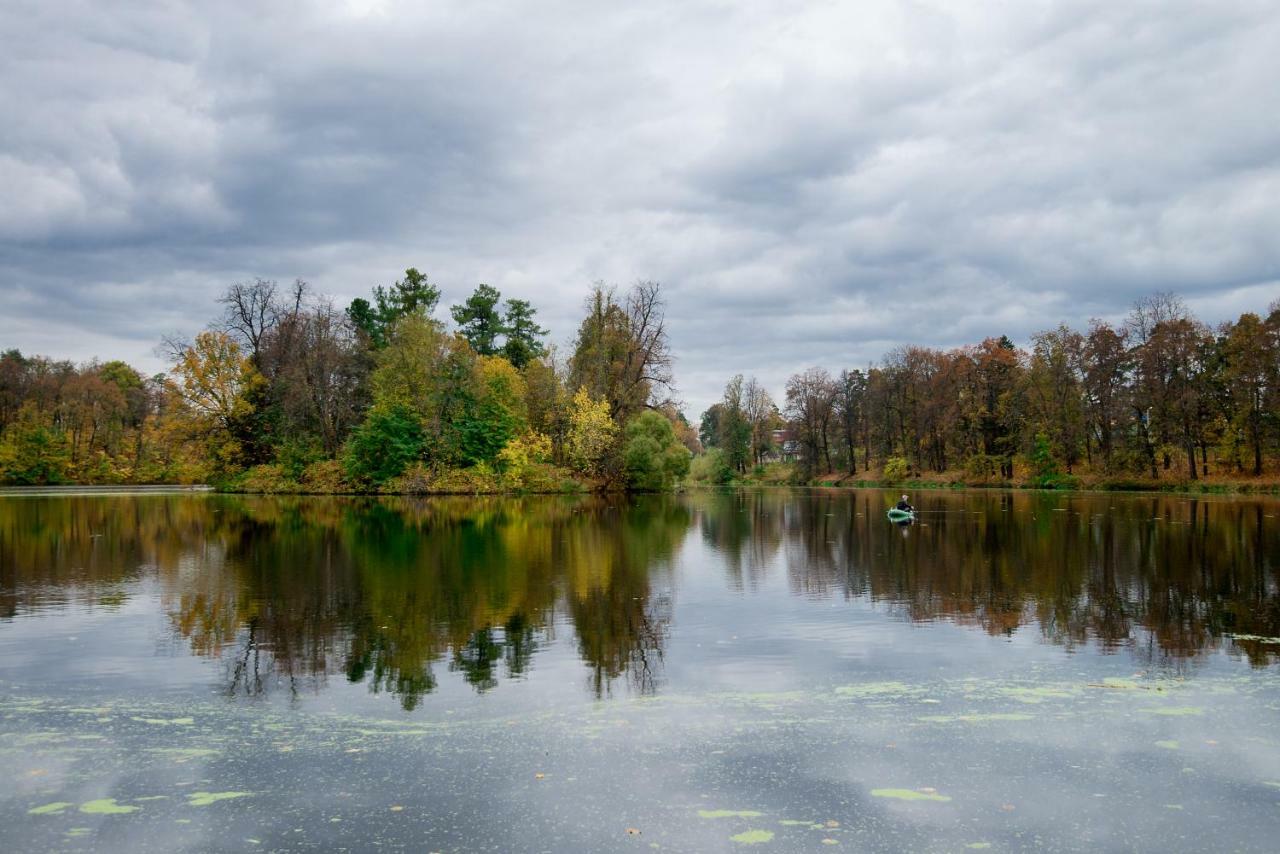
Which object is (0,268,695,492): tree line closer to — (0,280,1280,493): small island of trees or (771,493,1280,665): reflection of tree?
(0,280,1280,493): small island of trees

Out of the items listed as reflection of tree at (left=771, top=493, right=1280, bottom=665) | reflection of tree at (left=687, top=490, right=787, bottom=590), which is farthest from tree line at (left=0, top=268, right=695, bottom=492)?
reflection of tree at (left=771, top=493, right=1280, bottom=665)

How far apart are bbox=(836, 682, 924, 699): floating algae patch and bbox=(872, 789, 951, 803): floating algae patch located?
2964 mm

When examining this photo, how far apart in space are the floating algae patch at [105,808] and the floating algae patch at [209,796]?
0.39m

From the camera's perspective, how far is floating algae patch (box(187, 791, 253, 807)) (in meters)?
6.79

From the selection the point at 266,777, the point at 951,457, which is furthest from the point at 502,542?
the point at 951,457

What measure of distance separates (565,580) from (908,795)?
501 inches

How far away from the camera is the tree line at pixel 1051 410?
59750mm

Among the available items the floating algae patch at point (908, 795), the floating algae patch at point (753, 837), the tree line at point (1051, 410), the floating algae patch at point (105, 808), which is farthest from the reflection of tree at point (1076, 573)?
the tree line at point (1051, 410)

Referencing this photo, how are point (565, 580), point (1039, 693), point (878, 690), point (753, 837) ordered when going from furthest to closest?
1. point (565, 580)
2. point (878, 690)
3. point (1039, 693)
4. point (753, 837)

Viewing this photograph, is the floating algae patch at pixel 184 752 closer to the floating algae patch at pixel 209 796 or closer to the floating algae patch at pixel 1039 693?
the floating algae patch at pixel 209 796

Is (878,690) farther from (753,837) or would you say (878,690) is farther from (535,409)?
(535,409)

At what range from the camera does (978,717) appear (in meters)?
9.09

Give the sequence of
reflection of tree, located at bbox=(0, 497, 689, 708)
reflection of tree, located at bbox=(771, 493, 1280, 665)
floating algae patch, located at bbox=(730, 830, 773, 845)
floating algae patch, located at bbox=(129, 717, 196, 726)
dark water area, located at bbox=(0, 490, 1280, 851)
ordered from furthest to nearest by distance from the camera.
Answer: reflection of tree, located at bbox=(771, 493, 1280, 665) → reflection of tree, located at bbox=(0, 497, 689, 708) → floating algae patch, located at bbox=(129, 717, 196, 726) → dark water area, located at bbox=(0, 490, 1280, 851) → floating algae patch, located at bbox=(730, 830, 773, 845)

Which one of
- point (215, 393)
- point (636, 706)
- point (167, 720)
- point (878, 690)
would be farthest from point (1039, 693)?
point (215, 393)
